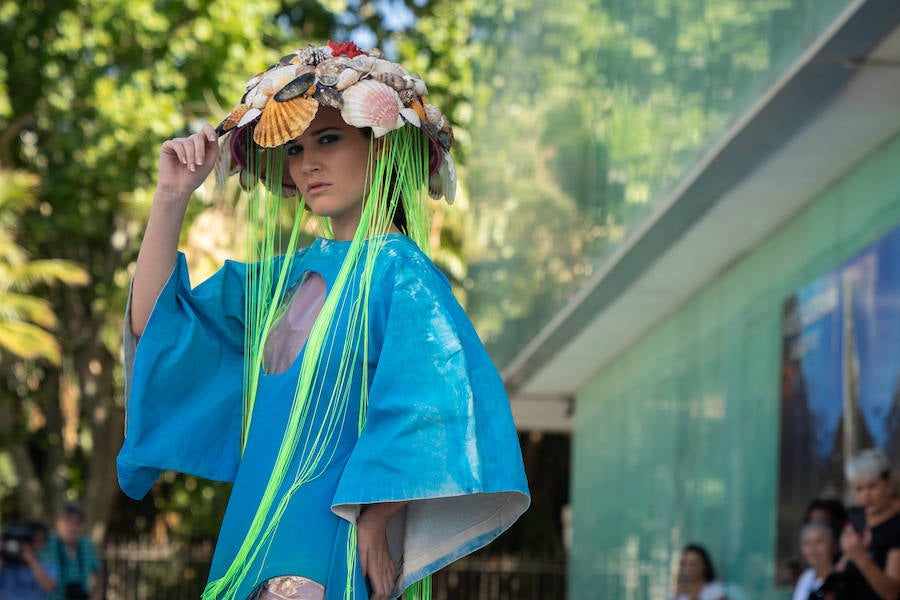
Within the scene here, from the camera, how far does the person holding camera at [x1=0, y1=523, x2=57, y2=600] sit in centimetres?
979

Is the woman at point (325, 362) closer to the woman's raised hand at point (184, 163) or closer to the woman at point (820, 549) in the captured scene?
the woman's raised hand at point (184, 163)

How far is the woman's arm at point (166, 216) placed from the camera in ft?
10.4

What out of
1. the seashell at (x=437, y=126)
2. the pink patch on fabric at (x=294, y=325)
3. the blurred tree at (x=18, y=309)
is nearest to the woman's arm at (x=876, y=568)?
the seashell at (x=437, y=126)

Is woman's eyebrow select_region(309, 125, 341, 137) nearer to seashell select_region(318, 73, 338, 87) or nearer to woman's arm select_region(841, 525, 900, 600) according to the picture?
seashell select_region(318, 73, 338, 87)

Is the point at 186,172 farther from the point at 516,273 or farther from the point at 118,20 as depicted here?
the point at 118,20

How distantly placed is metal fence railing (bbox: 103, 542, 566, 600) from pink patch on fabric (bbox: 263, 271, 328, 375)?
51.4ft

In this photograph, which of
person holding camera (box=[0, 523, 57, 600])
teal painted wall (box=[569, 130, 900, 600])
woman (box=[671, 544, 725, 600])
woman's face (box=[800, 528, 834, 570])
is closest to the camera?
woman's face (box=[800, 528, 834, 570])

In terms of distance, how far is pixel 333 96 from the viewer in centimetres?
314

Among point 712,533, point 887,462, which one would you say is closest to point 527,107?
point 712,533

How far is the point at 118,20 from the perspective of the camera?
637 inches

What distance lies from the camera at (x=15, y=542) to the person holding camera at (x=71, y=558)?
0.21m

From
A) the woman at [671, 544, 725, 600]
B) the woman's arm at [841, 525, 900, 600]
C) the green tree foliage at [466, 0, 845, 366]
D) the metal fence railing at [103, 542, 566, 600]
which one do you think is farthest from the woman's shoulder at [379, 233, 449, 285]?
the metal fence railing at [103, 542, 566, 600]

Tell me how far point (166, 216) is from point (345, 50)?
55 cm

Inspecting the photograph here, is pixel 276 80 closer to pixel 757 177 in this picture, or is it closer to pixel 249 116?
pixel 249 116
